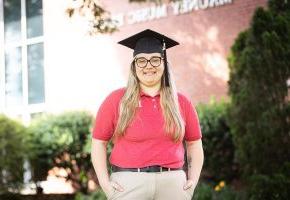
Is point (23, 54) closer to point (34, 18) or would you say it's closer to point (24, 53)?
point (24, 53)

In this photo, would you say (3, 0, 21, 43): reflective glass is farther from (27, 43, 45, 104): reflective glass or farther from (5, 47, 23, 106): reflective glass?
(27, 43, 45, 104): reflective glass

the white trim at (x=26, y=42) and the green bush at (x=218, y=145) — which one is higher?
the white trim at (x=26, y=42)

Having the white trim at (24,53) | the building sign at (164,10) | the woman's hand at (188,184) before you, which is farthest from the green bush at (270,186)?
the white trim at (24,53)

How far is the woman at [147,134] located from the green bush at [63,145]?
26.9 ft

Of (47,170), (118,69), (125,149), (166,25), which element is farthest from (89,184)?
(125,149)

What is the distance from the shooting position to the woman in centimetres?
351

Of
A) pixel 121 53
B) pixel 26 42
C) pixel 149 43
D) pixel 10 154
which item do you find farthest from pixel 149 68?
pixel 26 42

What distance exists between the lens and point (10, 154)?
36.7 ft

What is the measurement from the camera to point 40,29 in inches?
573

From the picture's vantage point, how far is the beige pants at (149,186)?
3484 millimetres

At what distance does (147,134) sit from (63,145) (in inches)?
339

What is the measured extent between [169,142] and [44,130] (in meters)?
8.83

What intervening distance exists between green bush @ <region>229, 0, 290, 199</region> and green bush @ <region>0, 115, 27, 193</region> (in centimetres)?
442

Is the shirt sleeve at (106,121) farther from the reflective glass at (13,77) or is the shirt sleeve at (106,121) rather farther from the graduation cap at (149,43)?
the reflective glass at (13,77)
